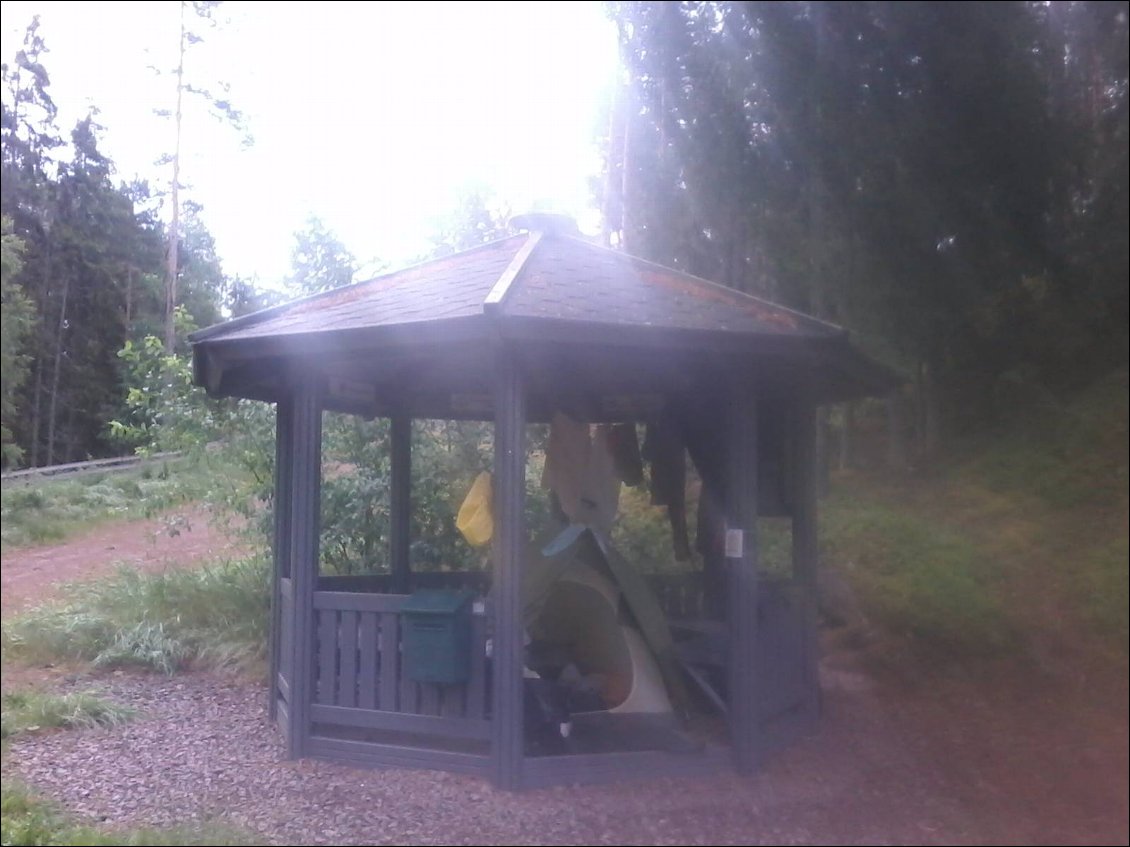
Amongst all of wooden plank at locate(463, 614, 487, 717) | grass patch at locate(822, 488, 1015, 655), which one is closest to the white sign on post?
grass patch at locate(822, 488, 1015, 655)

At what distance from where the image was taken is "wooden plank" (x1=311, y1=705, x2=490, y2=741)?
614cm

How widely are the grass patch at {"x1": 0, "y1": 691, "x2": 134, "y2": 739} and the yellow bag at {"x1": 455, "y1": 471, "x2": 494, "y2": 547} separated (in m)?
2.54

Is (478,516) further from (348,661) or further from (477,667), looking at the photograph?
(348,661)

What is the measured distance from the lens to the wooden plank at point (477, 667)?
6.12m

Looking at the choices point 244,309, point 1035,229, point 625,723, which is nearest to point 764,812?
point 625,723

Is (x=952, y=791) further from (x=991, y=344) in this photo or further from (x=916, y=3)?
(x=916, y=3)

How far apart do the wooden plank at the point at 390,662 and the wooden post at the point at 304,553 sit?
0.50 metres

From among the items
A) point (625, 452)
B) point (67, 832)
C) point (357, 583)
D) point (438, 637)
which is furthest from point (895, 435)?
point (67, 832)

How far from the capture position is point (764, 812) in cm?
548

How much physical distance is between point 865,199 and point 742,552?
86.8 inches

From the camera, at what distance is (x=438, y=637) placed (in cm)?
605

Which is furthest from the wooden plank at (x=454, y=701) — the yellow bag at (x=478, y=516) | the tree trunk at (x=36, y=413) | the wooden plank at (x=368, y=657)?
the tree trunk at (x=36, y=413)

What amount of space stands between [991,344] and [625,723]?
318cm

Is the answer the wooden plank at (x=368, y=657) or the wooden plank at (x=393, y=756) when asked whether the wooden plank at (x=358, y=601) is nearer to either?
the wooden plank at (x=368, y=657)
